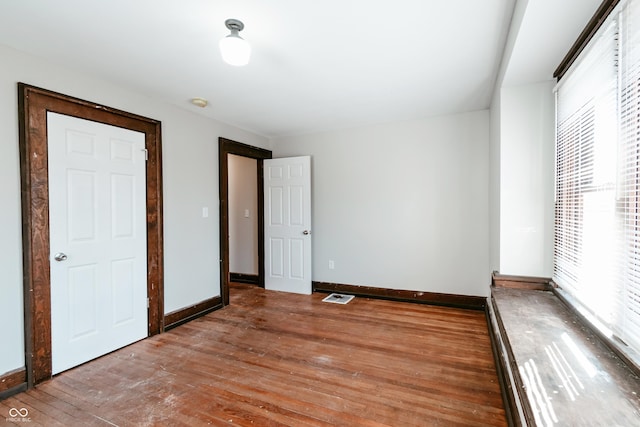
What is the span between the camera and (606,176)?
59.3 inches

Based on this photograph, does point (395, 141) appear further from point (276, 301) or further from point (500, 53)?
point (276, 301)

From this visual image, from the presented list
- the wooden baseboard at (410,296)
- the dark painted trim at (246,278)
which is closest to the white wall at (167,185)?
the dark painted trim at (246,278)

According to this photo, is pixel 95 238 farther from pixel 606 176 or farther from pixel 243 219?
pixel 606 176

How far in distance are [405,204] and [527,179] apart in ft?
5.59

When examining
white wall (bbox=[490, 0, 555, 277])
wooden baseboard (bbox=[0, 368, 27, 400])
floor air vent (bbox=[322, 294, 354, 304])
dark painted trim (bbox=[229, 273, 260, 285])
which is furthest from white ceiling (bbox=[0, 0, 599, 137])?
dark painted trim (bbox=[229, 273, 260, 285])

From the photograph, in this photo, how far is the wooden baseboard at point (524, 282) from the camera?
224cm

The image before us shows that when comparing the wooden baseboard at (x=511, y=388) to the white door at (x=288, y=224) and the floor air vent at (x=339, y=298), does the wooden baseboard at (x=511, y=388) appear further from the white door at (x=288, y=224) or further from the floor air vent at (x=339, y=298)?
the white door at (x=288, y=224)

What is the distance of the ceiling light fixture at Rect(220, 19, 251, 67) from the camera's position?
1757 mm

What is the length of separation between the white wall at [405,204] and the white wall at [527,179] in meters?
1.25

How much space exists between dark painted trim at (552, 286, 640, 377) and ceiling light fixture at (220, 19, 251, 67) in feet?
7.91

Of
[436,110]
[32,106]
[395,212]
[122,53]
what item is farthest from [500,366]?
[32,106]

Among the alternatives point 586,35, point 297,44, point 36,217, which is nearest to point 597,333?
point 586,35

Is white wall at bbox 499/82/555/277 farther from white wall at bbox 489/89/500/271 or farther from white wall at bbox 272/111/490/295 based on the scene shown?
white wall at bbox 272/111/490/295

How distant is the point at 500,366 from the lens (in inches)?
81.7
